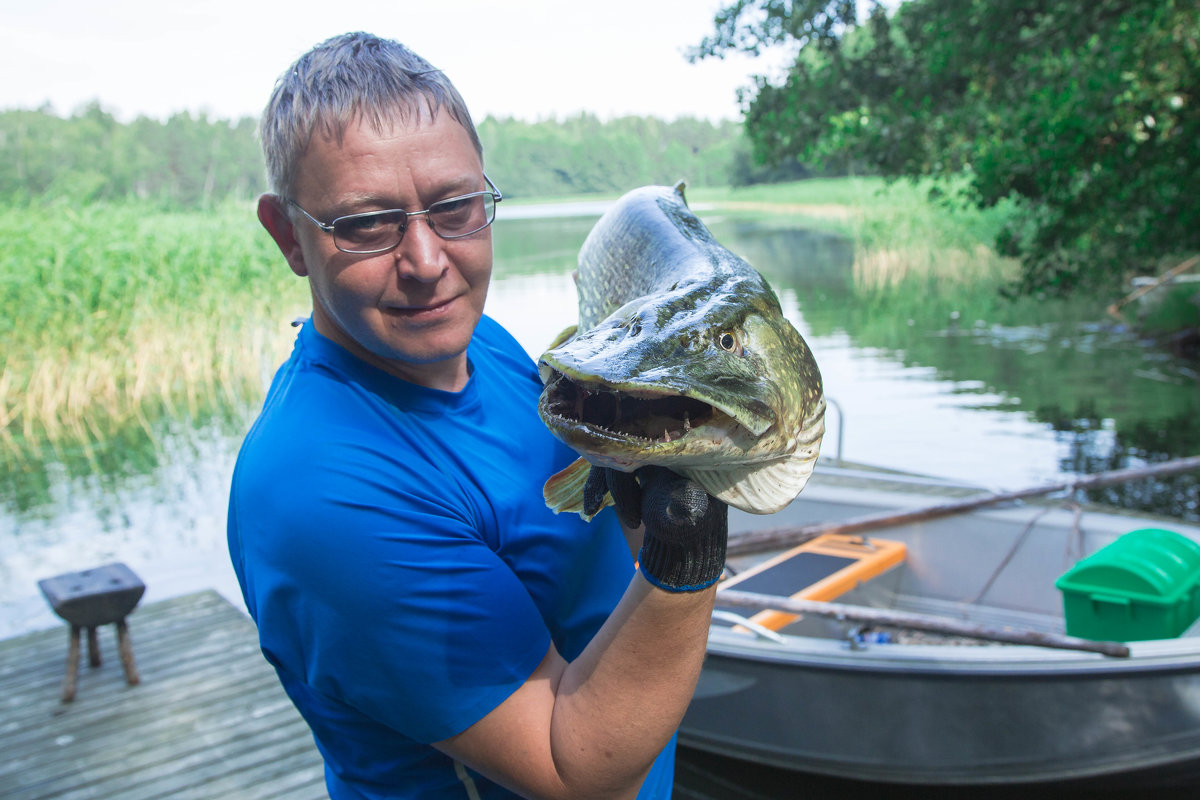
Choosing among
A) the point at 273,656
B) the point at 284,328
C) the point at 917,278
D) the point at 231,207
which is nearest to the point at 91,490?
the point at 284,328

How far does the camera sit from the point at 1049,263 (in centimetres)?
846

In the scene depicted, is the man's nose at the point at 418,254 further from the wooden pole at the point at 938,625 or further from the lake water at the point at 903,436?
the lake water at the point at 903,436

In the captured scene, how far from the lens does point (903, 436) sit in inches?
447

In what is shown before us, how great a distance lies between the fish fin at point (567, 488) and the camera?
1245 millimetres

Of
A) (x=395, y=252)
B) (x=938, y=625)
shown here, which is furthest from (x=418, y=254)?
(x=938, y=625)

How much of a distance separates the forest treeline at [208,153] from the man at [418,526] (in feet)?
90.1

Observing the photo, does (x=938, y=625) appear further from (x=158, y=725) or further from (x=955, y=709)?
(x=158, y=725)

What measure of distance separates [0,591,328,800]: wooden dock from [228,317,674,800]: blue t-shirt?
9.13 feet

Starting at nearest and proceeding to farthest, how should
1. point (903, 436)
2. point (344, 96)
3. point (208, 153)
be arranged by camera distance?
point (344, 96)
point (903, 436)
point (208, 153)

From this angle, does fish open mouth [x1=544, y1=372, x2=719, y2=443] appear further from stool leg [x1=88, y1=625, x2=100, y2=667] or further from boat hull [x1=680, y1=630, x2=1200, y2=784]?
stool leg [x1=88, y1=625, x2=100, y2=667]

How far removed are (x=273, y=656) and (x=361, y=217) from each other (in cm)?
61

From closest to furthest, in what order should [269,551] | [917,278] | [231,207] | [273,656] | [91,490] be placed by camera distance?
[269,551] < [273,656] < [91,490] < [231,207] < [917,278]

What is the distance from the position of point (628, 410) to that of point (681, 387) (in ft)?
0.29

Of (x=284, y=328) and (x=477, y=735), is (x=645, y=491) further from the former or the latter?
(x=284, y=328)
